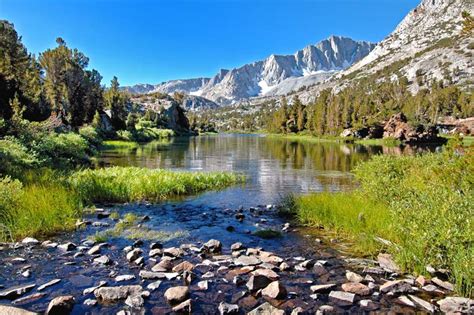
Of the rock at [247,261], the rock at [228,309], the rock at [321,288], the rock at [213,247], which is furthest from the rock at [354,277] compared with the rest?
the rock at [213,247]

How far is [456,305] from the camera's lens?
7852 millimetres

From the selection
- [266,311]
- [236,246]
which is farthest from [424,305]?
[236,246]

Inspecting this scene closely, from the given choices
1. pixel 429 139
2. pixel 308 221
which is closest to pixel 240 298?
pixel 308 221

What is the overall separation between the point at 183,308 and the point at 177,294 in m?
0.53

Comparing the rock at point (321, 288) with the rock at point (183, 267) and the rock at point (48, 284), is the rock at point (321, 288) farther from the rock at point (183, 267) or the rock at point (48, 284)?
the rock at point (48, 284)

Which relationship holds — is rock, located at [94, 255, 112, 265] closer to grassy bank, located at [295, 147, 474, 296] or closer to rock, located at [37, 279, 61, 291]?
rock, located at [37, 279, 61, 291]

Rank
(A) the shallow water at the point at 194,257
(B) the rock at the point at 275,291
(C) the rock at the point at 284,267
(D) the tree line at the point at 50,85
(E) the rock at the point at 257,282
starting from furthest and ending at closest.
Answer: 1. (D) the tree line at the point at 50,85
2. (C) the rock at the point at 284,267
3. (E) the rock at the point at 257,282
4. (B) the rock at the point at 275,291
5. (A) the shallow water at the point at 194,257

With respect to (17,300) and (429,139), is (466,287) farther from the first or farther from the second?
(429,139)

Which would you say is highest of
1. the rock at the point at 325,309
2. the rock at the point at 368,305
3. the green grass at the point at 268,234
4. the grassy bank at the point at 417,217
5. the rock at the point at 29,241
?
the grassy bank at the point at 417,217

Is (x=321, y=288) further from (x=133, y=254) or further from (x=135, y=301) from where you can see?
(x=133, y=254)

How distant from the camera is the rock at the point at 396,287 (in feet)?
29.2

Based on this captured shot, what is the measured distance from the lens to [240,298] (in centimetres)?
862

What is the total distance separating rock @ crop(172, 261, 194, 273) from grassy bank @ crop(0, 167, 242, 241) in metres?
6.31

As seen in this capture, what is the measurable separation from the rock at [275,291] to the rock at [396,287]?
103 inches
